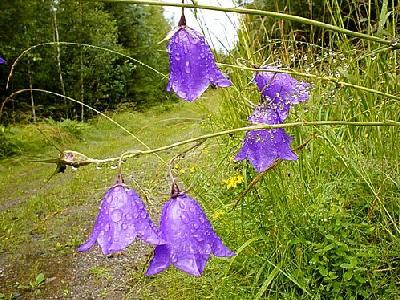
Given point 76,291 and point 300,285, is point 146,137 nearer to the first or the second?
point 76,291

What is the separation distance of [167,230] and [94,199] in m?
4.22

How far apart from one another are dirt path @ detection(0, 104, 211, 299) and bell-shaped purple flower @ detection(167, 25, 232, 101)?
1.22ft

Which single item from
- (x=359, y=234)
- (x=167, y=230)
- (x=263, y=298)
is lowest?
(x=263, y=298)

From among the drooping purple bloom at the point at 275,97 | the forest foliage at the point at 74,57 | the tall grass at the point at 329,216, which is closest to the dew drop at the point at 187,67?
the drooping purple bloom at the point at 275,97

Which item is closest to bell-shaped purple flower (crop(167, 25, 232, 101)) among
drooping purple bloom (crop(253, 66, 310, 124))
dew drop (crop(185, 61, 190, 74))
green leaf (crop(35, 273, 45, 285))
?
dew drop (crop(185, 61, 190, 74))

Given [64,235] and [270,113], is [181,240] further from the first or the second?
[64,235]

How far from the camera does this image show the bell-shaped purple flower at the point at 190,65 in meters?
0.87

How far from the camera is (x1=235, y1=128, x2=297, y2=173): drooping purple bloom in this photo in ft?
3.43

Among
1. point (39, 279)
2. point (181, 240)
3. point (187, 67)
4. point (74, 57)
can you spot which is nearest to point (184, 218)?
point (181, 240)

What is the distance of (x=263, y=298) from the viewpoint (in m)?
1.95

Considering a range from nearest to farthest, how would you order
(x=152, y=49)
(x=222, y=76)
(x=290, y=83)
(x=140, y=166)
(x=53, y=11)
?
(x=222, y=76) → (x=290, y=83) → (x=140, y=166) → (x=53, y=11) → (x=152, y=49)

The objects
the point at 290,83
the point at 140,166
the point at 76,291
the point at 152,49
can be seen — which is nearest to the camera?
the point at 290,83

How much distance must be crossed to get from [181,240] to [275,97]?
42cm

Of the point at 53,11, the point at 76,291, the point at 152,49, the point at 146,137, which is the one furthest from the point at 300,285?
the point at 152,49
